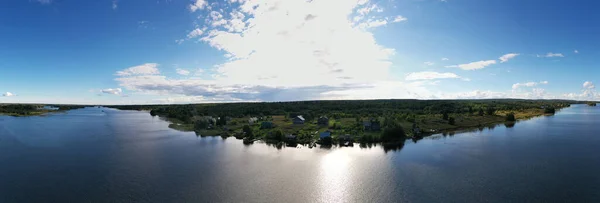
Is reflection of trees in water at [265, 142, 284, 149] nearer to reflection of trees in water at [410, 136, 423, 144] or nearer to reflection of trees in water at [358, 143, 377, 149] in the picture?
reflection of trees in water at [358, 143, 377, 149]

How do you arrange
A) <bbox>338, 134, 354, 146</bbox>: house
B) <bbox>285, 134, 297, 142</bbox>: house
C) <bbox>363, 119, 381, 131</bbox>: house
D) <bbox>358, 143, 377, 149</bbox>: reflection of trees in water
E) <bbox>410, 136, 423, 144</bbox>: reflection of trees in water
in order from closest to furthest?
<bbox>358, 143, 377, 149</bbox>: reflection of trees in water, <bbox>338, 134, 354, 146</bbox>: house, <bbox>285, 134, 297, 142</bbox>: house, <bbox>410, 136, 423, 144</bbox>: reflection of trees in water, <bbox>363, 119, 381, 131</bbox>: house

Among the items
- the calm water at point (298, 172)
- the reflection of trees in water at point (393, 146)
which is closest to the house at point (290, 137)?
the calm water at point (298, 172)

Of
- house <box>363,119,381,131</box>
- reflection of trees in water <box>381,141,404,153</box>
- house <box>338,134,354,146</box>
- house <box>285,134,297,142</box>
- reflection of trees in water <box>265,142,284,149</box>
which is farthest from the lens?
house <box>363,119,381,131</box>

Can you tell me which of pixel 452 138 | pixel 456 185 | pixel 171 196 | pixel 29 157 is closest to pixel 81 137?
pixel 29 157

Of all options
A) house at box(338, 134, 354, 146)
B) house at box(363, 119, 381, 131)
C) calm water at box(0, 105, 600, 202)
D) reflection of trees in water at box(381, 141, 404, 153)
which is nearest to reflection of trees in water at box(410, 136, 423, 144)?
calm water at box(0, 105, 600, 202)

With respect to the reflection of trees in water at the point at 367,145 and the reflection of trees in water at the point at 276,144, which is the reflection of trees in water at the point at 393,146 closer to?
the reflection of trees in water at the point at 367,145

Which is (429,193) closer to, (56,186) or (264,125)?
(56,186)

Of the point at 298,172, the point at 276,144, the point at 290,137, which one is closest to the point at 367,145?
the point at 290,137

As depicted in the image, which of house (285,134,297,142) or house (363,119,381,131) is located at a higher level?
house (363,119,381,131)
